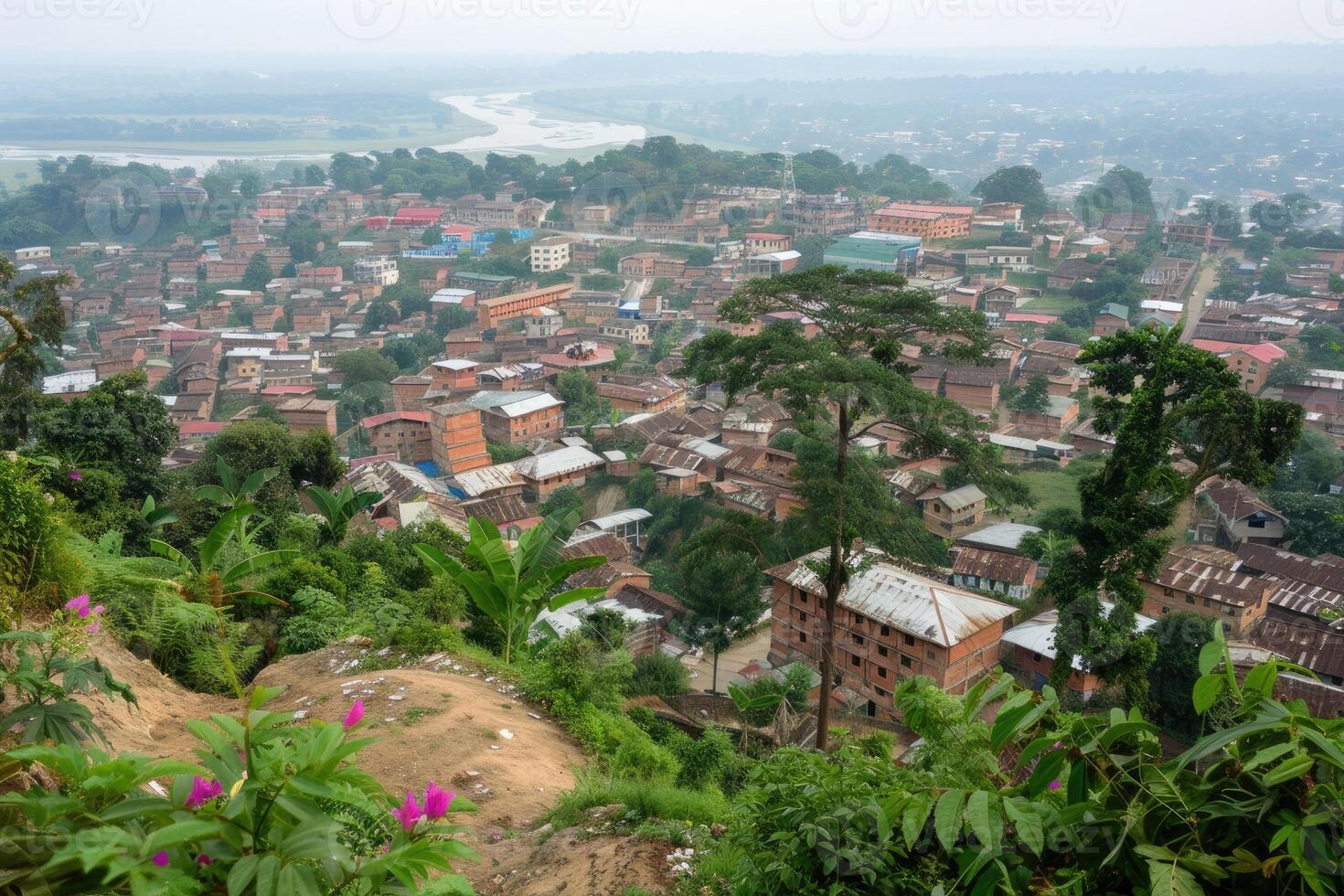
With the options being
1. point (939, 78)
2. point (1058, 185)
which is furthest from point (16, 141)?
point (939, 78)

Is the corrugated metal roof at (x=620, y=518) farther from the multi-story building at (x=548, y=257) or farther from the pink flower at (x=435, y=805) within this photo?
the multi-story building at (x=548, y=257)

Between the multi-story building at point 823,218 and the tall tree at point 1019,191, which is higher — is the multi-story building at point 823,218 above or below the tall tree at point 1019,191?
below

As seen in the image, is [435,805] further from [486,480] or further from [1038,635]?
[486,480]

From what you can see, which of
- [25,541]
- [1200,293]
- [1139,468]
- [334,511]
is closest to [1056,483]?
[1139,468]

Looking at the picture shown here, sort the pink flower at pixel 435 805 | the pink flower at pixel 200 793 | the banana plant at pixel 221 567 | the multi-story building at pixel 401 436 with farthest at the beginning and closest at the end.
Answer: the multi-story building at pixel 401 436 < the banana plant at pixel 221 567 < the pink flower at pixel 435 805 < the pink flower at pixel 200 793

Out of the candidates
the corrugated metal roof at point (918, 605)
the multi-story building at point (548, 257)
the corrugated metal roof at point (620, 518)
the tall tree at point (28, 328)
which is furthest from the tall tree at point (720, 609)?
the multi-story building at point (548, 257)

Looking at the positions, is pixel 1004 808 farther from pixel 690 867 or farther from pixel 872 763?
pixel 690 867

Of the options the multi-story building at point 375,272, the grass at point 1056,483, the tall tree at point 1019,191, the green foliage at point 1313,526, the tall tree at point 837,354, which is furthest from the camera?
the tall tree at point 1019,191
